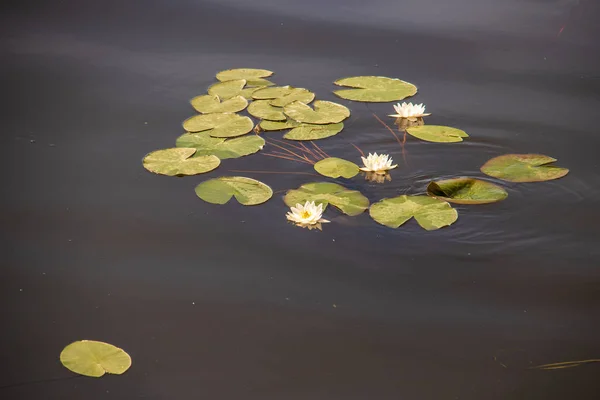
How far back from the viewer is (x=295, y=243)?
1.87 metres

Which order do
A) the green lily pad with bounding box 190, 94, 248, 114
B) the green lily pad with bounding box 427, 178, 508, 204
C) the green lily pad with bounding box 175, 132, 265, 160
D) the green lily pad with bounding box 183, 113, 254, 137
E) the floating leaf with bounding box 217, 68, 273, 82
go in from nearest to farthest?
1. the green lily pad with bounding box 427, 178, 508, 204
2. the green lily pad with bounding box 175, 132, 265, 160
3. the green lily pad with bounding box 183, 113, 254, 137
4. the green lily pad with bounding box 190, 94, 248, 114
5. the floating leaf with bounding box 217, 68, 273, 82

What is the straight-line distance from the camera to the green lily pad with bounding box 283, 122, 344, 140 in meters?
2.34

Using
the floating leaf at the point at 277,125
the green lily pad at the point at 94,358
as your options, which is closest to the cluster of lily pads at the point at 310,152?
the floating leaf at the point at 277,125

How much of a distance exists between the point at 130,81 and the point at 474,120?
1287 millimetres

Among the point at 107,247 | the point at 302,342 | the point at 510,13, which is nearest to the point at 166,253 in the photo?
the point at 107,247

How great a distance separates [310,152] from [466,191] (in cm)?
51

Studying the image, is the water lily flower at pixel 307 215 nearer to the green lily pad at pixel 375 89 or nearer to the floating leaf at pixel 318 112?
A: the floating leaf at pixel 318 112

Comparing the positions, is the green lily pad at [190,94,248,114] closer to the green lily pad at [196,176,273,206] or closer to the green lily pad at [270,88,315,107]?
the green lily pad at [270,88,315,107]

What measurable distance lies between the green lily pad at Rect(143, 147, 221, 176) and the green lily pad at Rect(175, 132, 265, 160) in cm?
3

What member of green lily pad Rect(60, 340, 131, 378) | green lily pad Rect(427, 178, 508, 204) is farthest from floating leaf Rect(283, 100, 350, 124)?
green lily pad Rect(60, 340, 131, 378)

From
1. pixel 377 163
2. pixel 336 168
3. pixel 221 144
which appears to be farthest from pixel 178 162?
pixel 377 163

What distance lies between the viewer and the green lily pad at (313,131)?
2342mm

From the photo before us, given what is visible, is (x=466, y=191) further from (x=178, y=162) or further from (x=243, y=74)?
(x=243, y=74)

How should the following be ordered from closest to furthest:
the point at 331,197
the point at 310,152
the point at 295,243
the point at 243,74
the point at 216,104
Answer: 1. the point at 295,243
2. the point at 331,197
3. the point at 310,152
4. the point at 216,104
5. the point at 243,74
